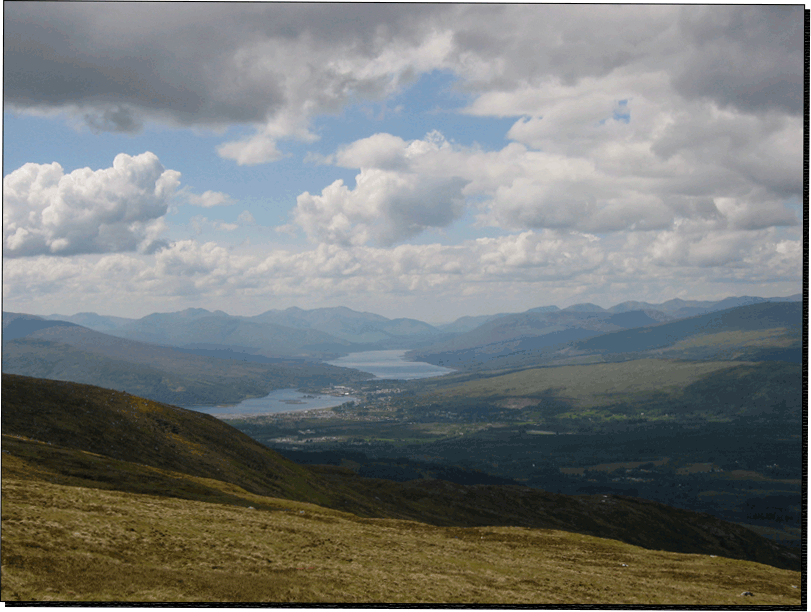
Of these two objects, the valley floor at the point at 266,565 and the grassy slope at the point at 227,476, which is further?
the grassy slope at the point at 227,476

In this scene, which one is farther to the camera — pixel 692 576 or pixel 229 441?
pixel 229 441

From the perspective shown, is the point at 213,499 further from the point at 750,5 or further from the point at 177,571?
the point at 750,5

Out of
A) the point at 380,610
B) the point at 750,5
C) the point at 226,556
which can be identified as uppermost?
the point at 750,5

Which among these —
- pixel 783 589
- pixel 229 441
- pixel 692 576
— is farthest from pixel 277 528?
pixel 229 441

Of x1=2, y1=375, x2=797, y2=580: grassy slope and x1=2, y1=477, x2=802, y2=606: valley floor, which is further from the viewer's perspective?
x1=2, y1=375, x2=797, y2=580: grassy slope
